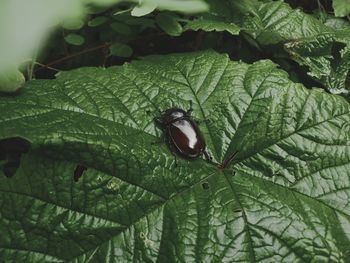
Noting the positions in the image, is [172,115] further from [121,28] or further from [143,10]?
[121,28]

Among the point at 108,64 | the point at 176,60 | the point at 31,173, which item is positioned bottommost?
the point at 31,173

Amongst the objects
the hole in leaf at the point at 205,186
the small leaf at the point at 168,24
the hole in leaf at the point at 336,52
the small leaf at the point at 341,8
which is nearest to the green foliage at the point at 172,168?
the hole in leaf at the point at 205,186

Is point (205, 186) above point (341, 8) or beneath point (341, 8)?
beneath

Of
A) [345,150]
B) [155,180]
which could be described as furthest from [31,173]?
[345,150]

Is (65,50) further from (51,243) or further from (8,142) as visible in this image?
(51,243)

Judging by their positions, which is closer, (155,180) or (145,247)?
(145,247)

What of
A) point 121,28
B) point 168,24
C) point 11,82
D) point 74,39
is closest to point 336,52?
point 168,24

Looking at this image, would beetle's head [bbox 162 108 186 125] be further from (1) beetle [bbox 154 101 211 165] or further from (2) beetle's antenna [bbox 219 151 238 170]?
(2) beetle's antenna [bbox 219 151 238 170]
